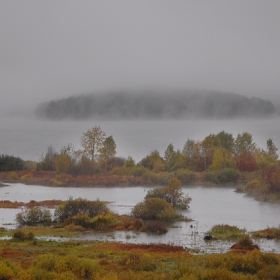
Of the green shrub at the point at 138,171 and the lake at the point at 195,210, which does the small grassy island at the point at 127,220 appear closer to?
the green shrub at the point at 138,171

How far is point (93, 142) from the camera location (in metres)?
81.5

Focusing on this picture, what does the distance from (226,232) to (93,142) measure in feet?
172

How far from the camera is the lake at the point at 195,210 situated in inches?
1144

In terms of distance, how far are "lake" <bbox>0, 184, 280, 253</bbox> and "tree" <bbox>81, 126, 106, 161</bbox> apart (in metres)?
17.0

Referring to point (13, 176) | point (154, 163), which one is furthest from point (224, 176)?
point (13, 176)

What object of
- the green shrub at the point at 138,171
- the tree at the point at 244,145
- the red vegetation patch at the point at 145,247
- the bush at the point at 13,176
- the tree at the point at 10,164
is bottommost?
the red vegetation patch at the point at 145,247

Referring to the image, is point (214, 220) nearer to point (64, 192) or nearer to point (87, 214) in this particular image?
point (87, 214)

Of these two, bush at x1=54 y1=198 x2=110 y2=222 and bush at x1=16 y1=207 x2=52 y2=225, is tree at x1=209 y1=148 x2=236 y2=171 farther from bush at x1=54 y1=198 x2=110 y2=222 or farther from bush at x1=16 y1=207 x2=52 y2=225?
bush at x1=16 y1=207 x2=52 y2=225

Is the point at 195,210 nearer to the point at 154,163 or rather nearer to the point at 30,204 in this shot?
the point at 30,204

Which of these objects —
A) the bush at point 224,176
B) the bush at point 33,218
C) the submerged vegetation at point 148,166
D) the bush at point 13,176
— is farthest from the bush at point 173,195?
the bush at point 13,176

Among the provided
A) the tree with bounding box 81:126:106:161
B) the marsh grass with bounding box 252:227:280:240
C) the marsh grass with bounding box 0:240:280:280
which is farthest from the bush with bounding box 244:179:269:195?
the tree with bounding box 81:126:106:161

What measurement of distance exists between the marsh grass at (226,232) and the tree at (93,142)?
164 feet

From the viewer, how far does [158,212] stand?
3706cm

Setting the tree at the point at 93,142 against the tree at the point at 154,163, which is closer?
the tree at the point at 154,163
